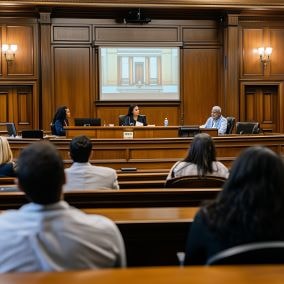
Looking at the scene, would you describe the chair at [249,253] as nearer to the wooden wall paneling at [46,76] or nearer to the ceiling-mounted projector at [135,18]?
the wooden wall paneling at [46,76]

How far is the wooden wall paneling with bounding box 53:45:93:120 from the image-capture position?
10891 millimetres

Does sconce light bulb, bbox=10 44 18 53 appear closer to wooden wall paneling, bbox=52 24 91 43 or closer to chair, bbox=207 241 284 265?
wooden wall paneling, bbox=52 24 91 43

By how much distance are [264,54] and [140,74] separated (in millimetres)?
2926

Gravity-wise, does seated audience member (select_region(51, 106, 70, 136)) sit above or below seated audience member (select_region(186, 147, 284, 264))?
above

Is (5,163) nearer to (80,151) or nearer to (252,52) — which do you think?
(80,151)

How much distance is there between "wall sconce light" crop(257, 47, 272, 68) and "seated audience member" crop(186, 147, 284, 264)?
32.8 ft

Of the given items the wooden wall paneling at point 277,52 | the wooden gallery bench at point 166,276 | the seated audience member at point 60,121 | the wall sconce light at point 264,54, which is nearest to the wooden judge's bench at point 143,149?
the seated audience member at point 60,121

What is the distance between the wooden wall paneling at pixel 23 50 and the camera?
35.1 feet

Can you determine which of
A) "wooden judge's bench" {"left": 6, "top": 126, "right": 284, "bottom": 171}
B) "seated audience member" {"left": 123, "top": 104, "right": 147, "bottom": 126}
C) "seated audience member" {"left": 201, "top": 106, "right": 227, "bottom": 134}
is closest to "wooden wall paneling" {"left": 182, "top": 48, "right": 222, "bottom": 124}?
"seated audience member" {"left": 201, "top": 106, "right": 227, "bottom": 134}

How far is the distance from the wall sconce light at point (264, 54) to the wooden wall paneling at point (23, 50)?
16.9ft

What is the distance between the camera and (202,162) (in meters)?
3.67

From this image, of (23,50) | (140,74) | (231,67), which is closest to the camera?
(23,50)

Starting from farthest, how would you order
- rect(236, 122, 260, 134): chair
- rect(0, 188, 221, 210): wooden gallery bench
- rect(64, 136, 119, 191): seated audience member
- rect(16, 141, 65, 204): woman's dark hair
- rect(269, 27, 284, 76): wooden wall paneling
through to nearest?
rect(269, 27, 284, 76): wooden wall paneling
rect(236, 122, 260, 134): chair
rect(64, 136, 119, 191): seated audience member
rect(0, 188, 221, 210): wooden gallery bench
rect(16, 141, 65, 204): woman's dark hair

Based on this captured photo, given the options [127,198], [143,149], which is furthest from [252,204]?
[143,149]
